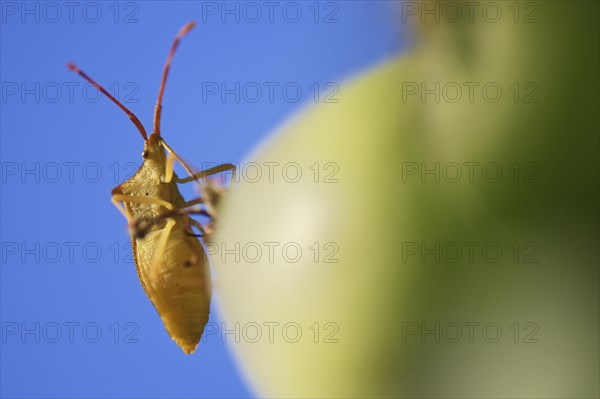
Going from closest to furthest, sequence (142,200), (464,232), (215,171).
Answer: (464,232), (215,171), (142,200)

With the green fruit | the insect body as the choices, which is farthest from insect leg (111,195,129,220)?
the green fruit

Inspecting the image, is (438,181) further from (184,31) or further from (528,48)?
(184,31)

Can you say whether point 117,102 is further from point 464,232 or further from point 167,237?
point 464,232

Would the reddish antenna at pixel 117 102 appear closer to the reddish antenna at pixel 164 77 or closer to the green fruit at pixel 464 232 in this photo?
the reddish antenna at pixel 164 77

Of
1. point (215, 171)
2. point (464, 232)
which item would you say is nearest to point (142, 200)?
point (215, 171)

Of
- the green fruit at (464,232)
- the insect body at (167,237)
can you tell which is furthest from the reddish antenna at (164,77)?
the green fruit at (464,232)

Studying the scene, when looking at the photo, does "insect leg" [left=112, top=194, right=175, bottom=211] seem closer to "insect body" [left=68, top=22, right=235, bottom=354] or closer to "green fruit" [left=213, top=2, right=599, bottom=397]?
"insect body" [left=68, top=22, right=235, bottom=354]
